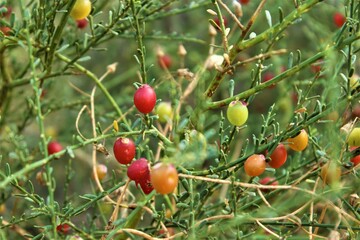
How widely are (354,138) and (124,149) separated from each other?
345mm

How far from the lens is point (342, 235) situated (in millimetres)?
1027

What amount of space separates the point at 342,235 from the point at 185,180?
276 millimetres

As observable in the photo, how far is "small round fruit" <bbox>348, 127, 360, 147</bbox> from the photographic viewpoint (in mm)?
955

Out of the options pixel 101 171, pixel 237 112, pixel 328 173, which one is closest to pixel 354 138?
pixel 328 173

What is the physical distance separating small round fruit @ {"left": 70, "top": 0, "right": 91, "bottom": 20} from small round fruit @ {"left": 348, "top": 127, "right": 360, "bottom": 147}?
0.47 meters

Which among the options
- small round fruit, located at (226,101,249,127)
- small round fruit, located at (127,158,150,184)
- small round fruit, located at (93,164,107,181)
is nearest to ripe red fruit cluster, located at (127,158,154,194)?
small round fruit, located at (127,158,150,184)

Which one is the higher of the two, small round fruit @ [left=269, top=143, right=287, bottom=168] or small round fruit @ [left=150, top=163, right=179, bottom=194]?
small round fruit @ [left=150, top=163, right=179, bottom=194]

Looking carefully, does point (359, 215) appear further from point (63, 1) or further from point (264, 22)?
point (264, 22)

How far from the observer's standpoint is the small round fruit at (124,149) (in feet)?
3.09

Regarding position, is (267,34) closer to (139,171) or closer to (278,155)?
(278,155)

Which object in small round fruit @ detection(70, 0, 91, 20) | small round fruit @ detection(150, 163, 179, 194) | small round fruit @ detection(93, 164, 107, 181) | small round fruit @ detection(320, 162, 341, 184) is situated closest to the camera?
small round fruit @ detection(150, 163, 179, 194)

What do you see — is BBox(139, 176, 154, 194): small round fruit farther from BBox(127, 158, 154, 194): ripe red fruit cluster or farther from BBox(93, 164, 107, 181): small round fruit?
BBox(93, 164, 107, 181): small round fruit

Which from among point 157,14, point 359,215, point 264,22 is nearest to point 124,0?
point 157,14

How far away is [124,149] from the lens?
0.94 m
